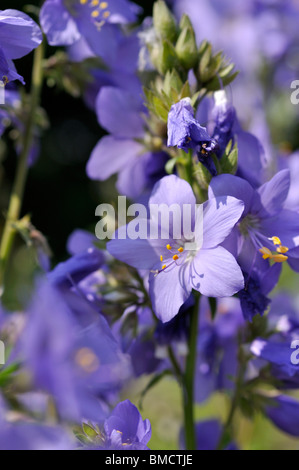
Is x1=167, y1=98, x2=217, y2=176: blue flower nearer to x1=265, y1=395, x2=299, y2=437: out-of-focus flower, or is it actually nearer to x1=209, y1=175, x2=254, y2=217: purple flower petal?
x1=209, y1=175, x2=254, y2=217: purple flower petal

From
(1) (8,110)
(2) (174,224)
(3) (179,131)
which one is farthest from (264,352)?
(1) (8,110)

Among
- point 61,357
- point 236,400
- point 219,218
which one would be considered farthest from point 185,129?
point 236,400

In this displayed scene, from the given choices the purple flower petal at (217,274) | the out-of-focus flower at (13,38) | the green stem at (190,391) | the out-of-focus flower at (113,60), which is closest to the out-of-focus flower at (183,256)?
the purple flower petal at (217,274)

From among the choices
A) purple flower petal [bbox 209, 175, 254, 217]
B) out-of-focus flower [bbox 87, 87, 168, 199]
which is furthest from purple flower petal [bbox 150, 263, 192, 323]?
out-of-focus flower [bbox 87, 87, 168, 199]

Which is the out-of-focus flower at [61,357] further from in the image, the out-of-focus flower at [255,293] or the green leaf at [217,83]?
the green leaf at [217,83]

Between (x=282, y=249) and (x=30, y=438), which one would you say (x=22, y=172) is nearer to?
(x=282, y=249)

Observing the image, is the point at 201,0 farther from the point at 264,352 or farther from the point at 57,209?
the point at 57,209
